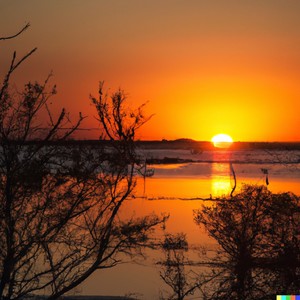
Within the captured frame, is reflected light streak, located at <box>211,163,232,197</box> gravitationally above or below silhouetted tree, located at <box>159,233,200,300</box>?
above

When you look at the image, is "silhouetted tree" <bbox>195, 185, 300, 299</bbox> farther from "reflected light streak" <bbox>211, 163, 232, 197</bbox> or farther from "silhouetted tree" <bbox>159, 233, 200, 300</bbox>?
"reflected light streak" <bbox>211, 163, 232, 197</bbox>

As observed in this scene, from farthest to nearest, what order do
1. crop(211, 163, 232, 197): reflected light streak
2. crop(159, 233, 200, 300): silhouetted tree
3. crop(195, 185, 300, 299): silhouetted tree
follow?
crop(211, 163, 232, 197): reflected light streak → crop(159, 233, 200, 300): silhouetted tree → crop(195, 185, 300, 299): silhouetted tree

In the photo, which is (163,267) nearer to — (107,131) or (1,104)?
(107,131)

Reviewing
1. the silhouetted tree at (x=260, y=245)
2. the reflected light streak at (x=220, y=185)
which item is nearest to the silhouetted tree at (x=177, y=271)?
the silhouetted tree at (x=260, y=245)

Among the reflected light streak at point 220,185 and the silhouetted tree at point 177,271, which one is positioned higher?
the reflected light streak at point 220,185

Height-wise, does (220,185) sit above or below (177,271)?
above

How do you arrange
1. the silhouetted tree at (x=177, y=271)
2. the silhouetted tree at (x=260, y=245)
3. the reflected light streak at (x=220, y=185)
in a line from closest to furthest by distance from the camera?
1. the silhouetted tree at (x=260, y=245)
2. the silhouetted tree at (x=177, y=271)
3. the reflected light streak at (x=220, y=185)

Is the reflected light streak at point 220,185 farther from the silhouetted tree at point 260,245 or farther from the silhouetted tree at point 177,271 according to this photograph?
the silhouetted tree at point 260,245

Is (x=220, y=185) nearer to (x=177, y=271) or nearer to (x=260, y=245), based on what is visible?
(x=177, y=271)

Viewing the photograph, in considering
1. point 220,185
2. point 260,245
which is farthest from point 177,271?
point 220,185

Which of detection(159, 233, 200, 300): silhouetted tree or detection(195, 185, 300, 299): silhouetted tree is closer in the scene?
detection(195, 185, 300, 299): silhouetted tree

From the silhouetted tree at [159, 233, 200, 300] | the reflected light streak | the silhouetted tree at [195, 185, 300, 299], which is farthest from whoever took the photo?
the reflected light streak

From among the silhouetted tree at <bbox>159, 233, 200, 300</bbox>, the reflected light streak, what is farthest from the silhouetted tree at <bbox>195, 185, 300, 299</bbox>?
the reflected light streak

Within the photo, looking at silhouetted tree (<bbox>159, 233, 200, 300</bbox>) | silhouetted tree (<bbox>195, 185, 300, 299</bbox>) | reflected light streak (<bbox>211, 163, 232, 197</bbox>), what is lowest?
silhouetted tree (<bbox>159, 233, 200, 300</bbox>)
